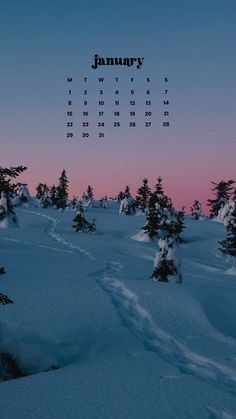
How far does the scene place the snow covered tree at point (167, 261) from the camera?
56.4ft

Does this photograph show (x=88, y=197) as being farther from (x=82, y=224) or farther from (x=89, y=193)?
(x=82, y=224)

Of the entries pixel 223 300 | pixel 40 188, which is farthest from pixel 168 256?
pixel 40 188

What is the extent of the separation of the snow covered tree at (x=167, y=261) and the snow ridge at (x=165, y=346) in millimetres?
4299

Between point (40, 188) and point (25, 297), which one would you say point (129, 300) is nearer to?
point (25, 297)

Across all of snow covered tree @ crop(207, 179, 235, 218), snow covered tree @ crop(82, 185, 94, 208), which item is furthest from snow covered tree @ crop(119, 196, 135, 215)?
snow covered tree @ crop(82, 185, 94, 208)

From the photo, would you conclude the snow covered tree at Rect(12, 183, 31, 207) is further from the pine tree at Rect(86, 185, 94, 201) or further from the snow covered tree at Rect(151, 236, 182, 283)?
the snow covered tree at Rect(151, 236, 182, 283)

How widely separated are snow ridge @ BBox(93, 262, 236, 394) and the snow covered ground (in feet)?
0.05

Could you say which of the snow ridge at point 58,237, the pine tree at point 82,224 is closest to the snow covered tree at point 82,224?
the pine tree at point 82,224

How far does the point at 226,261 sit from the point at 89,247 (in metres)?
12.1

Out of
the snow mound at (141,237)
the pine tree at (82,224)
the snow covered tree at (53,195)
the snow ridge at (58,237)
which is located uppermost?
the snow covered tree at (53,195)

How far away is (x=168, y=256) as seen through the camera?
57.4 ft

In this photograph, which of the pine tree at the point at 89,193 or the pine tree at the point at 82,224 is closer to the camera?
the pine tree at the point at 82,224

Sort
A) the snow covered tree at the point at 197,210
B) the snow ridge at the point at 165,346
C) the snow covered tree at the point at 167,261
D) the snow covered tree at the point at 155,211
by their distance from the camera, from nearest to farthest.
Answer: the snow ridge at the point at 165,346, the snow covered tree at the point at 167,261, the snow covered tree at the point at 155,211, the snow covered tree at the point at 197,210

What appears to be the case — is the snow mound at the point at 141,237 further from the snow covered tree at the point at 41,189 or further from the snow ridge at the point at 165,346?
the snow covered tree at the point at 41,189
